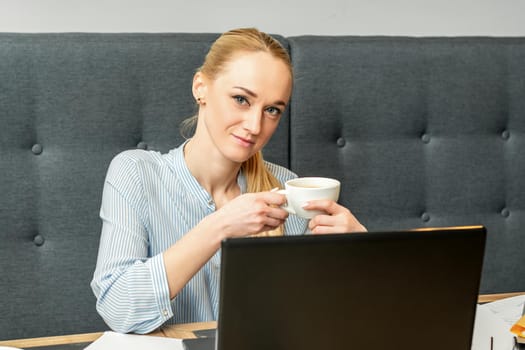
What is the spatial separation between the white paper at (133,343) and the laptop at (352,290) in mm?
391

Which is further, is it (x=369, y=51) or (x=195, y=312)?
(x=369, y=51)

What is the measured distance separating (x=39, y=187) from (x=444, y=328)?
115 cm

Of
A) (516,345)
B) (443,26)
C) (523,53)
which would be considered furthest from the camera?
(443,26)

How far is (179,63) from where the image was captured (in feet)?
6.19

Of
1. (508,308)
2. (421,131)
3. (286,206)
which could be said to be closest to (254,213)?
(286,206)

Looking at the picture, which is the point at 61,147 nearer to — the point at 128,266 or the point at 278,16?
the point at 128,266

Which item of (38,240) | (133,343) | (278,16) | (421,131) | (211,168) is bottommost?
(133,343)

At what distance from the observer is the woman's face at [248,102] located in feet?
5.00

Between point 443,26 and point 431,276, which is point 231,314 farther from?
point 443,26

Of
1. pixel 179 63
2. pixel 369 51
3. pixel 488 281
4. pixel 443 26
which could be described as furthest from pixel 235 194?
pixel 443 26

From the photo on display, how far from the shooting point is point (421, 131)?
2.12m

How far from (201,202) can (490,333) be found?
66 centimetres

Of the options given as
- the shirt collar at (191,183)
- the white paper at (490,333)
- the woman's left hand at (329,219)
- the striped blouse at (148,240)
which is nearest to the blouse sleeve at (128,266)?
the striped blouse at (148,240)

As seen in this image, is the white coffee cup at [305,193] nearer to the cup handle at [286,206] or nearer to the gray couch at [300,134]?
the cup handle at [286,206]
